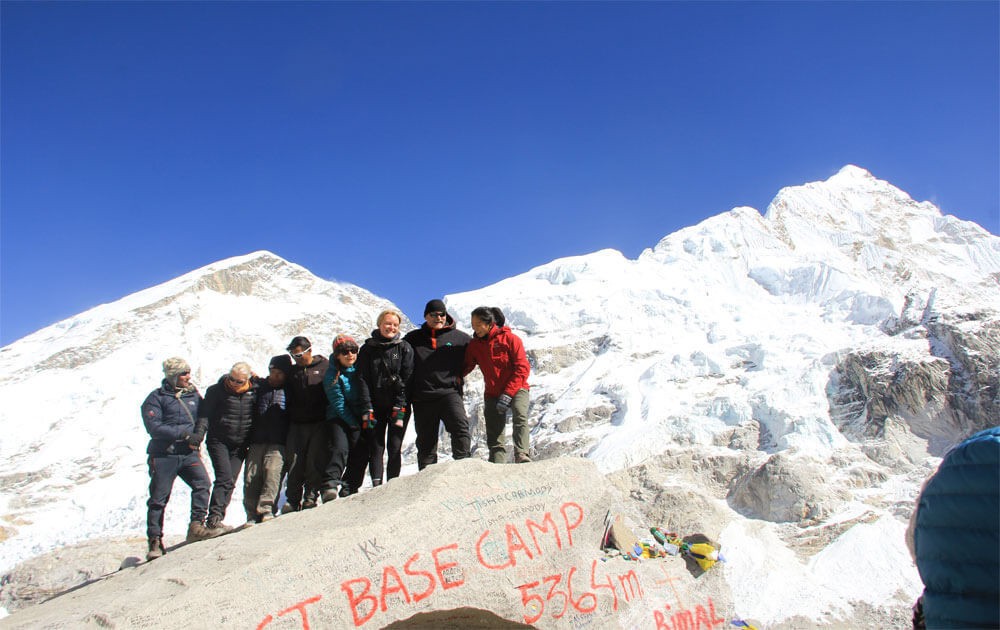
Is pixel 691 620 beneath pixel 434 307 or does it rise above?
beneath

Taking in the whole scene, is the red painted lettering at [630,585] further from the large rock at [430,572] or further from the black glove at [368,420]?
the black glove at [368,420]

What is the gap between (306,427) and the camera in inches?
248

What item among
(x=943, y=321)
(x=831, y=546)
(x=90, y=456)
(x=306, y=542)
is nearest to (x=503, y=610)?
(x=306, y=542)

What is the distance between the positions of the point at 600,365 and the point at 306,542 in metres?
80.3

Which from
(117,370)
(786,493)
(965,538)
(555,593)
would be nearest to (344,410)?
(555,593)

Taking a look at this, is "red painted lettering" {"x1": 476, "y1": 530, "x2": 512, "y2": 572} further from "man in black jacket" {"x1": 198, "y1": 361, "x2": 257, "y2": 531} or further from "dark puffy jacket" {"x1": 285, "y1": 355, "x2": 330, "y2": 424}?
"man in black jacket" {"x1": 198, "y1": 361, "x2": 257, "y2": 531}

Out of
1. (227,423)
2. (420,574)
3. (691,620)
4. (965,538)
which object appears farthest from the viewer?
(227,423)

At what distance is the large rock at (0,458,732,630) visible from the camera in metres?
3.91

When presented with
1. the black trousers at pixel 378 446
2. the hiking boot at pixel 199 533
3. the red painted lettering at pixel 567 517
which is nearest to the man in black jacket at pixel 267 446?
the hiking boot at pixel 199 533

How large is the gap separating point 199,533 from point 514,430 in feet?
9.95

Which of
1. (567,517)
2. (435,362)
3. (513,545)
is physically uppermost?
(435,362)

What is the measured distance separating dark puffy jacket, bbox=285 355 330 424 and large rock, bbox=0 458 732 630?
4.25 ft

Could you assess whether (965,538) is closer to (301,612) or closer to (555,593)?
(555,593)

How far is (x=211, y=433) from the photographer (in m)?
6.16
